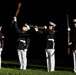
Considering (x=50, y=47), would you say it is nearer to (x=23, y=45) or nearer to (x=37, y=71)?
(x=37, y=71)

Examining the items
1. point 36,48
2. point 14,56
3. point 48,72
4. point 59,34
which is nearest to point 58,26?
point 59,34

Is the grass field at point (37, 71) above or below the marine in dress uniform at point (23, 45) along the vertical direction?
below

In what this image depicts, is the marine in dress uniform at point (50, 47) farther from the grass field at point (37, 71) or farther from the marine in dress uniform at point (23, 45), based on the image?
the marine in dress uniform at point (23, 45)

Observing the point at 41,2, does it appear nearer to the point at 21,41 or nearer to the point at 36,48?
the point at 36,48

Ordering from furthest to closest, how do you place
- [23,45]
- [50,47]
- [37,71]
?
[23,45], [50,47], [37,71]

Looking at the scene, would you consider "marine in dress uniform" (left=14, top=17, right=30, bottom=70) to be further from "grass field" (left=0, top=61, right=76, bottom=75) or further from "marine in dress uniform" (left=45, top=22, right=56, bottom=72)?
"marine in dress uniform" (left=45, top=22, right=56, bottom=72)

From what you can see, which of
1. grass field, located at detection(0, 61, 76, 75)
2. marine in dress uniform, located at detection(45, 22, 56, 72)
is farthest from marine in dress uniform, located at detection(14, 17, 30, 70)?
marine in dress uniform, located at detection(45, 22, 56, 72)

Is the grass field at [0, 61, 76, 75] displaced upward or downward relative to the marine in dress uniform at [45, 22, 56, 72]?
downward

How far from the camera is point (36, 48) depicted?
73.5 ft

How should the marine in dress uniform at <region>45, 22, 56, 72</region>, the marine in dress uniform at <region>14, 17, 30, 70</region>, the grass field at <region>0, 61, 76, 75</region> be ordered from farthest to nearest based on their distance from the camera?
the marine in dress uniform at <region>14, 17, 30, 70</region>
the marine in dress uniform at <region>45, 22, 56, 72</region>
the grass field at <region>0, 61, 76, 75</region>

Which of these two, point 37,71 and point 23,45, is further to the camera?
point 23,45

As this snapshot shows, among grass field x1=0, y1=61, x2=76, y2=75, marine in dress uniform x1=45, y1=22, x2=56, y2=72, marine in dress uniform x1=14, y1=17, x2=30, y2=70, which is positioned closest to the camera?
grass field x1=0, y1=61, x2=76, y2=75

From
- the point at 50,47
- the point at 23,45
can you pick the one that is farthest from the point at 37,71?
the point at 23,45

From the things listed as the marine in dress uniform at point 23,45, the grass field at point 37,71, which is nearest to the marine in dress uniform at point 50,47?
the grass field at point 37,71
